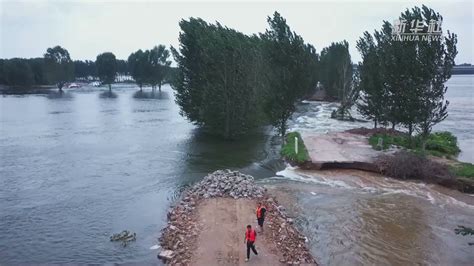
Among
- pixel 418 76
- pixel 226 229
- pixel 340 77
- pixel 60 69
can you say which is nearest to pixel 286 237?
pixel 226 229

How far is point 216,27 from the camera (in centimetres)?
4994

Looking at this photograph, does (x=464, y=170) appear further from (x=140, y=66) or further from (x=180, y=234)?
(x=140, y=66)

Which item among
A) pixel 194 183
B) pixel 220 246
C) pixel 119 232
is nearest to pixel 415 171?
pixel 194 183

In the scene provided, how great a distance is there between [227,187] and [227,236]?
688cm

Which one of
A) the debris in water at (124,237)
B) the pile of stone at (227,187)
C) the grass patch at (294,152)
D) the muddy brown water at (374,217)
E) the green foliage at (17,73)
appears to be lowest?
the debris in water at (124,237)

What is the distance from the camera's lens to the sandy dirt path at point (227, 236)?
17.2 metres

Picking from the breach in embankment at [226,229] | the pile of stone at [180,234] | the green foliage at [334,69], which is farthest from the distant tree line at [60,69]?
the pile of stone at [180,234]

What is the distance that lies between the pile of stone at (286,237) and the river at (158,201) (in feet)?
2.55

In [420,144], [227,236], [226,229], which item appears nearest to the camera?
[227,236]

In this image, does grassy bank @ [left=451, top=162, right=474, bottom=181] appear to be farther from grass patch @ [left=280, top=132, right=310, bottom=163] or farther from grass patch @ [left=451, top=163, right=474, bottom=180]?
grass patch @ [left=280, top=132, right=310, bottom=163]

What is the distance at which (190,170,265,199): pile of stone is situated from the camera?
25500 mm

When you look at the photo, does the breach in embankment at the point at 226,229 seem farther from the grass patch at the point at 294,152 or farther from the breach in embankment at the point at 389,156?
the breach in embankment at the point at 389,156

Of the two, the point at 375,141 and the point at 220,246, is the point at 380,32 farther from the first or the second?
the point at 220,246

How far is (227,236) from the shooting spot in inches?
766
